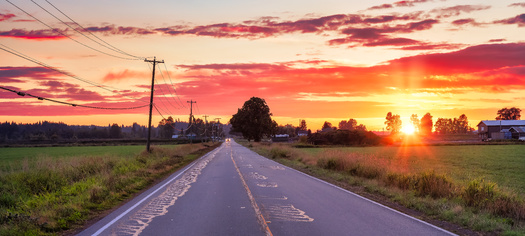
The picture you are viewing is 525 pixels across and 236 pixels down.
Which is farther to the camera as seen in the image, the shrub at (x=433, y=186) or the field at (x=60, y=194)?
→ the shrub at (x=433, y=186)

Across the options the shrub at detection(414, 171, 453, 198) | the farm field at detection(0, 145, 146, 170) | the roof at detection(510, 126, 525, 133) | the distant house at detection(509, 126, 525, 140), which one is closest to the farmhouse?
the roof at detection(510, 126, 525, 133)

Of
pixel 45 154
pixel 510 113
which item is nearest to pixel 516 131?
pixel 510 113

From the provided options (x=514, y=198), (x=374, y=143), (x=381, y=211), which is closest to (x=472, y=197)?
(x=514, y=198)

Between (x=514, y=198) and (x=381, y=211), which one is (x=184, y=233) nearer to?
(x=381, y=211)

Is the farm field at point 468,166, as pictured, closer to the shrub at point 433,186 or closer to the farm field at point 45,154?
the shrub at point 433,186

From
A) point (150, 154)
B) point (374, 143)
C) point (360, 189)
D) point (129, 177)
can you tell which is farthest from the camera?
point (374, 143)

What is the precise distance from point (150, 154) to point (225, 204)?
26.8 m

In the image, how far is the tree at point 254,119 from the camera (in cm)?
9956

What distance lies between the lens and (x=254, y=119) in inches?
3922

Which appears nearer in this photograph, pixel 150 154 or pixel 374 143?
pixel 150 154

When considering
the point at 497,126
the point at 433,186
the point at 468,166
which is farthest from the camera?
the point at 497,126

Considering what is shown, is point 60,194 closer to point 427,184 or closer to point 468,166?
point 427,184

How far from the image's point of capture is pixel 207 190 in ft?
50.5

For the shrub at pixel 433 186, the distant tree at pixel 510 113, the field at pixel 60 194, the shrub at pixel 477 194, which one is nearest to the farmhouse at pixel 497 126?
the distant tree at pixel 510 113
